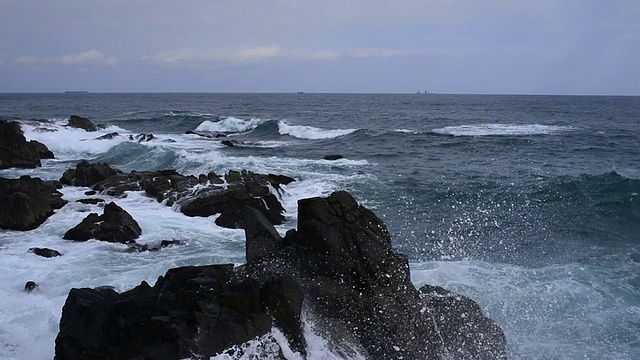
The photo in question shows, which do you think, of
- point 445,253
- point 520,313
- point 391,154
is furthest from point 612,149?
point 520,313

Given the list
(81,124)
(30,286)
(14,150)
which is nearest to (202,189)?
(30,286)

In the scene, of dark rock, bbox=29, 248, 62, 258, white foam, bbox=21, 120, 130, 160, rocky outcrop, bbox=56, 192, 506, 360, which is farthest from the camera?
white foam, bbox=21, 120, 130, 160

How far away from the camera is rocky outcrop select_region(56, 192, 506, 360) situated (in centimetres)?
854

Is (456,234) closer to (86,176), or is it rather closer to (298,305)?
(298,305)

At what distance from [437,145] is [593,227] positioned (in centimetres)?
2256

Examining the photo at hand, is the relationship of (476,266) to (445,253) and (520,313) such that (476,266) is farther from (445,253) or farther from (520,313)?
(520,313)

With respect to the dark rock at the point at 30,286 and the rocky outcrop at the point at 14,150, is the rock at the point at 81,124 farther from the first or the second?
the dark rock at the point at 30,286

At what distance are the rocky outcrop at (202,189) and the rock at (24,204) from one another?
3282mm

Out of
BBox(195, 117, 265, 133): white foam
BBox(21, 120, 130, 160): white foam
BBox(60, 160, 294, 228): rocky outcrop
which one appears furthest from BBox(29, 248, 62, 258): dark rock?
BBox(195, 117, 265, 133): white foam

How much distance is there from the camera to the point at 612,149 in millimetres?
37281

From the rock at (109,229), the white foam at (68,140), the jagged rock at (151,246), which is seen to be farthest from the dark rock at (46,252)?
the white foam at (68,140)

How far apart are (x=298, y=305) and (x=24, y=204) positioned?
1259 centimetres

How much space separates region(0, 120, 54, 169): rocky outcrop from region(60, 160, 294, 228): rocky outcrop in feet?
20.9

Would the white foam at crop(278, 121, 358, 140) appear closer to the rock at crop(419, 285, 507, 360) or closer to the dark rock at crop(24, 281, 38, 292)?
the dark rock at crop(24, 281, 38, 292)
